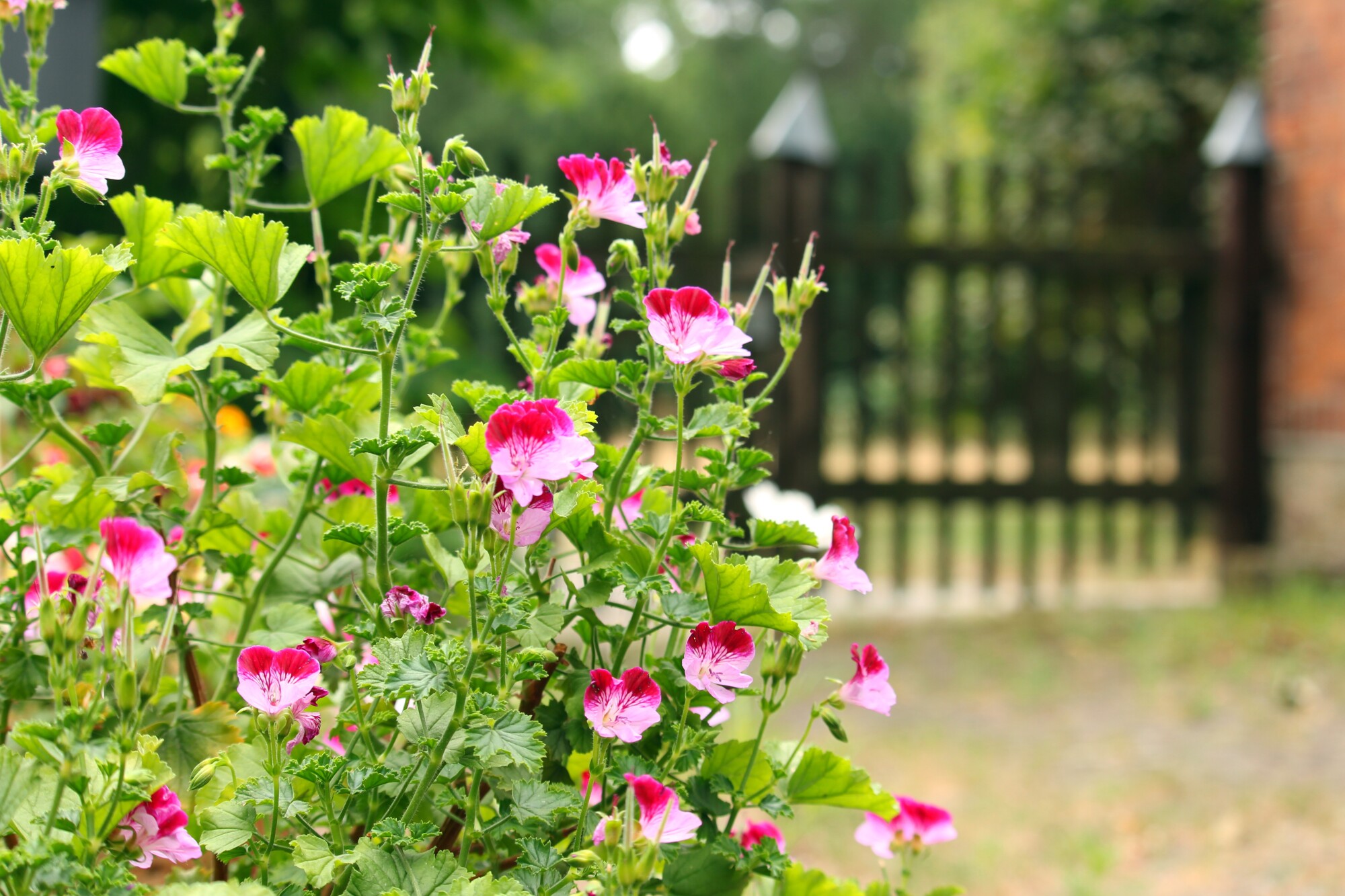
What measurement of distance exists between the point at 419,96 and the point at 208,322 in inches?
17.1

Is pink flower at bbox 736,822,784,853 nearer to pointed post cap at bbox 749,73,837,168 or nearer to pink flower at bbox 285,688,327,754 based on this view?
pink flower at bbox 285,688,327,754

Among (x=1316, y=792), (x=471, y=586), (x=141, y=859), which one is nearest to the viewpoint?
(x=471, y=586)

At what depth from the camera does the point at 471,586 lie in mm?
709

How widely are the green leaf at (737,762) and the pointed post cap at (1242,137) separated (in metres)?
5.49

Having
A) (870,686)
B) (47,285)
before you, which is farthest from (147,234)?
(870,686)

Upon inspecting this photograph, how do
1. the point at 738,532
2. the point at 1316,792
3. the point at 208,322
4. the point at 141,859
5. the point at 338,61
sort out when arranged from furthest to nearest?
the point at 338,61
the point at 1316,792
the point at 208,322
the point at 738,532
the point at 141,859

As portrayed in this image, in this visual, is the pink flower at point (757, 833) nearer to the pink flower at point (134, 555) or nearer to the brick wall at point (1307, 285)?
the pink flower at point (134, 555)

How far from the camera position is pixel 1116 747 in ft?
11.6

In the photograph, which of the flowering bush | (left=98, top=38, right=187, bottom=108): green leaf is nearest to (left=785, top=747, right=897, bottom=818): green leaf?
the flowering bush

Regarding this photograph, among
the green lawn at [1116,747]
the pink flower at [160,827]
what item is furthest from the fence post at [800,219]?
the pink flower at [160,827]

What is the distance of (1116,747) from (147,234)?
10.6 feet

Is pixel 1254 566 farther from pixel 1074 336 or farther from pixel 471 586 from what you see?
pixel 471 586

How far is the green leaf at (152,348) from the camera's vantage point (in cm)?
91

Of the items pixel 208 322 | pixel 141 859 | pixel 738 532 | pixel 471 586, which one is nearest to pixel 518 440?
pixel 471 586
